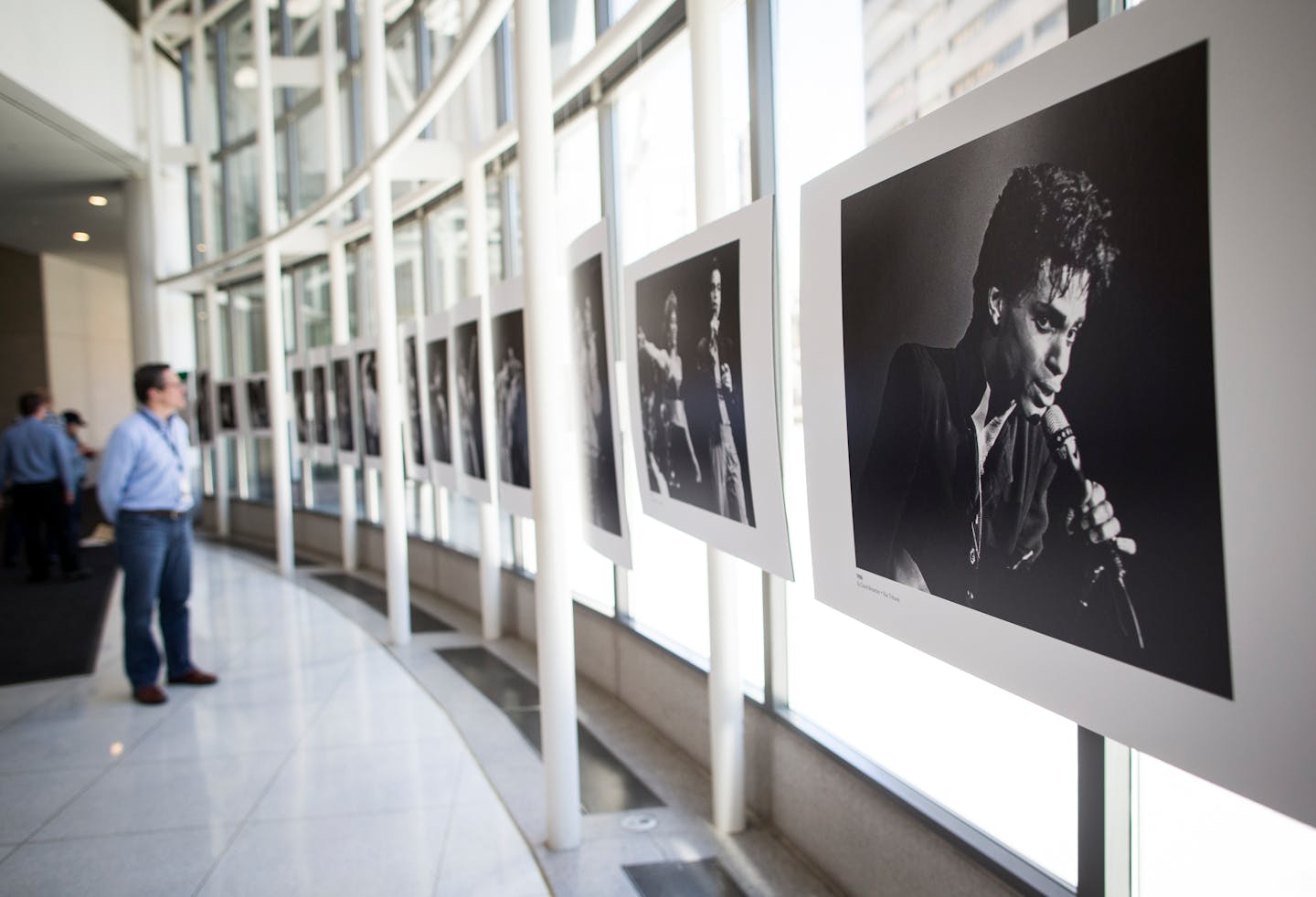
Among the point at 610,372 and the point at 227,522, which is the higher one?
the point at 610,372

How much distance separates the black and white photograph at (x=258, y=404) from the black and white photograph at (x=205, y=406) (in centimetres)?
204

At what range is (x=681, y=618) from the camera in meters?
6.02

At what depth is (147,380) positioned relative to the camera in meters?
6.65

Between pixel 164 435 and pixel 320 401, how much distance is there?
16.6ft

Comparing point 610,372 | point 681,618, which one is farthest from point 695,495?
point 681,618

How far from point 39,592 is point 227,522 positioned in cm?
539

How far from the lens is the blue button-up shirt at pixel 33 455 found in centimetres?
1118

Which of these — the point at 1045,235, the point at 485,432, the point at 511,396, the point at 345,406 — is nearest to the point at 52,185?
the point at 345,406

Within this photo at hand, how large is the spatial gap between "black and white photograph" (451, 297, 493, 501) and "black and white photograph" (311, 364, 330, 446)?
5.38 metres

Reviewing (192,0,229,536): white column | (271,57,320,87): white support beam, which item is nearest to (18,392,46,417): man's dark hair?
(192,0,229,536): white column

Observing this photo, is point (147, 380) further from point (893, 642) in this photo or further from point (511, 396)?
point (893, 642)

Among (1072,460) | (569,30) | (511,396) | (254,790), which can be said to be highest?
(569,30)

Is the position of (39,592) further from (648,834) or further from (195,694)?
(648,834)

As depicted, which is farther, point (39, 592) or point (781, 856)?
point (39, 592)
